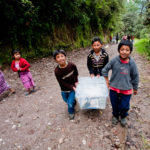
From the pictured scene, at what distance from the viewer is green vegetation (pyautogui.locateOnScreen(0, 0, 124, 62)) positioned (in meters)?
5.45

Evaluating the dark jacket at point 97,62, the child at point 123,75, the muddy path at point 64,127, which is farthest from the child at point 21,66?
the child at point 123,75

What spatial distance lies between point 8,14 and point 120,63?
563 cm

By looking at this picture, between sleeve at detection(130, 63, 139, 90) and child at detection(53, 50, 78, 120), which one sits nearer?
sleeve at detection(130, 63, 139, 90)

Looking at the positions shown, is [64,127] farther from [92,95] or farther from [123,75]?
[123,75]

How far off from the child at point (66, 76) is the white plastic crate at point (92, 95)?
0.18 metres

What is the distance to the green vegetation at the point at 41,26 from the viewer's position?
5445 mm

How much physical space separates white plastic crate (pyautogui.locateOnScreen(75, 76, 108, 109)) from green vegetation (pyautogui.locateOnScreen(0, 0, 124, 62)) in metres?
4.77

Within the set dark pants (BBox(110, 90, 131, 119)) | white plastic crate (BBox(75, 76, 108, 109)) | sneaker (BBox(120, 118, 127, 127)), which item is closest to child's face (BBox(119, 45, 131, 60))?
dark pants (BBox(110, 90, 131, 119))

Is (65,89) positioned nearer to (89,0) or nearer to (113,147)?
(113,147)

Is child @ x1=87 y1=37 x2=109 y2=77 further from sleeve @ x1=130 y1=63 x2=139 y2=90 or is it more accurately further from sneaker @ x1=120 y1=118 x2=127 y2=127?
sneaker @ x1=120 y1=118 x2=127 y2=127

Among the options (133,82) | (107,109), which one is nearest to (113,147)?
(107,109)

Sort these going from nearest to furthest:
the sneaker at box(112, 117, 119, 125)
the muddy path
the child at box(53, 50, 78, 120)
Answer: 1. the muddy path
2. the child at box(53, 50, 78, 120)
3. the sneaker at box(112, 117, 119, 125)

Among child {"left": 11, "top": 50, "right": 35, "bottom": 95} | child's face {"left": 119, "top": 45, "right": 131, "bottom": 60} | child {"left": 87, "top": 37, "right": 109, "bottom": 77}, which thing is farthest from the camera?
child {"left": 11, "top": 50, "right": 35, "bottom": 95}

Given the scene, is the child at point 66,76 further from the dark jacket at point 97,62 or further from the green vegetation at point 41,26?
the green vegetation at point 41,26
